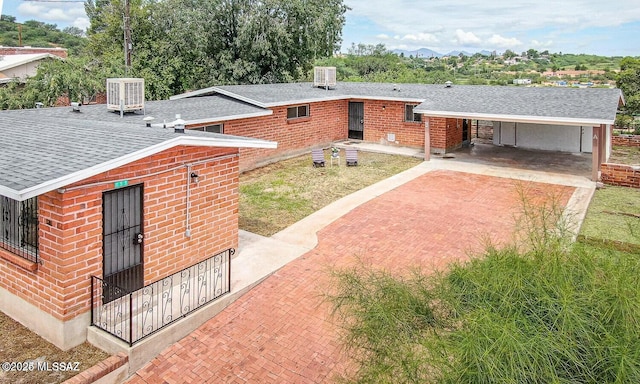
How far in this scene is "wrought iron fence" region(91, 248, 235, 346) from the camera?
7.28 meters

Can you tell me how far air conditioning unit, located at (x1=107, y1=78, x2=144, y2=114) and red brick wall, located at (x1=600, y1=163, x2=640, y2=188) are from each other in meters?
16.3

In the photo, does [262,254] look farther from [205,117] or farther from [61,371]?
[205,117]

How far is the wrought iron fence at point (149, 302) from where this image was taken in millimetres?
7277

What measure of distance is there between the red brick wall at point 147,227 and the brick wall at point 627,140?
2355 centimetres

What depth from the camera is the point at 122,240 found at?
26.1ft

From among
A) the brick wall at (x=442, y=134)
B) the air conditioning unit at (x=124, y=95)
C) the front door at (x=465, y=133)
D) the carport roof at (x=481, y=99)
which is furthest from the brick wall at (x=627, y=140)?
the air conditioning unit at (x=124, y=95)

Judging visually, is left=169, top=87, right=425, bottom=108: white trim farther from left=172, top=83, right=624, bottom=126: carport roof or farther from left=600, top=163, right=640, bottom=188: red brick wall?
left=600, top=163, right=640, bottom=188: red brick wall

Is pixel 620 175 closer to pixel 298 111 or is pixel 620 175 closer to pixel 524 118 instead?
pixel 524 118

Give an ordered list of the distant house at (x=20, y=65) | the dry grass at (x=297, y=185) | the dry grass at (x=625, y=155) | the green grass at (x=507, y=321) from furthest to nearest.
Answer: the distant house at (x=20, y=65) < the dry grass at (x=625, y=155) < the dry grass at (x=297, y=185) < the green grass at (x=507, y=321)

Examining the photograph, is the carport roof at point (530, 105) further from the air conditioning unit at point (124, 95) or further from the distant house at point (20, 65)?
the distant house at point (20, 65)

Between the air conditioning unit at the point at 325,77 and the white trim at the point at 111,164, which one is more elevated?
the air conditioning unit at the point at 325,77

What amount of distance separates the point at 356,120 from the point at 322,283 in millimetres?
17817

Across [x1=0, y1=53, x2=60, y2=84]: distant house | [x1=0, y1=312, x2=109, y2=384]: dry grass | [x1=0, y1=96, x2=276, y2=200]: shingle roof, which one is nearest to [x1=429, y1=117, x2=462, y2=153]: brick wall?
[x1=0, y1=96, x2=276, y2=200]: shingle roof

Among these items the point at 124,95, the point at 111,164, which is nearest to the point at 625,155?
the point at 124,95
